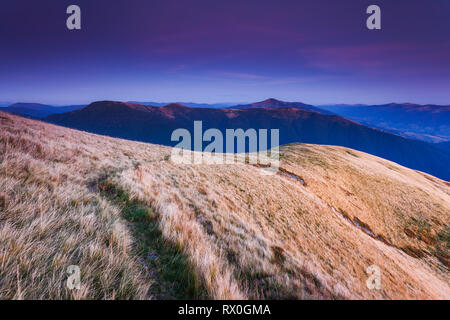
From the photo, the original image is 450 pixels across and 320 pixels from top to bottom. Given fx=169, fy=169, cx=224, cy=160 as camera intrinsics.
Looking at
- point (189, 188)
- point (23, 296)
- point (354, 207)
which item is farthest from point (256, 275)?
point (354, 207)

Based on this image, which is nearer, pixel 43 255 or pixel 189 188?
pixel 43 255

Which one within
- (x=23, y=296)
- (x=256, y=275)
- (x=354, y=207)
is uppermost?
(x=23, y=296)

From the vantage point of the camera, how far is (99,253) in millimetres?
2816

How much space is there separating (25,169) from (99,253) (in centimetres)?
466

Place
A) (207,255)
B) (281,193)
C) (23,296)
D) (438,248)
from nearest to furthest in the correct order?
(23,296) → (207,255) → (281,193) → (438,248)

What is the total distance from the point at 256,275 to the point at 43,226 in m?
4.18

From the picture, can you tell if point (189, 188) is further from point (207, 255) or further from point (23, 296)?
point (23, 296)

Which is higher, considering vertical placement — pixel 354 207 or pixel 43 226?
pixel 43 226
